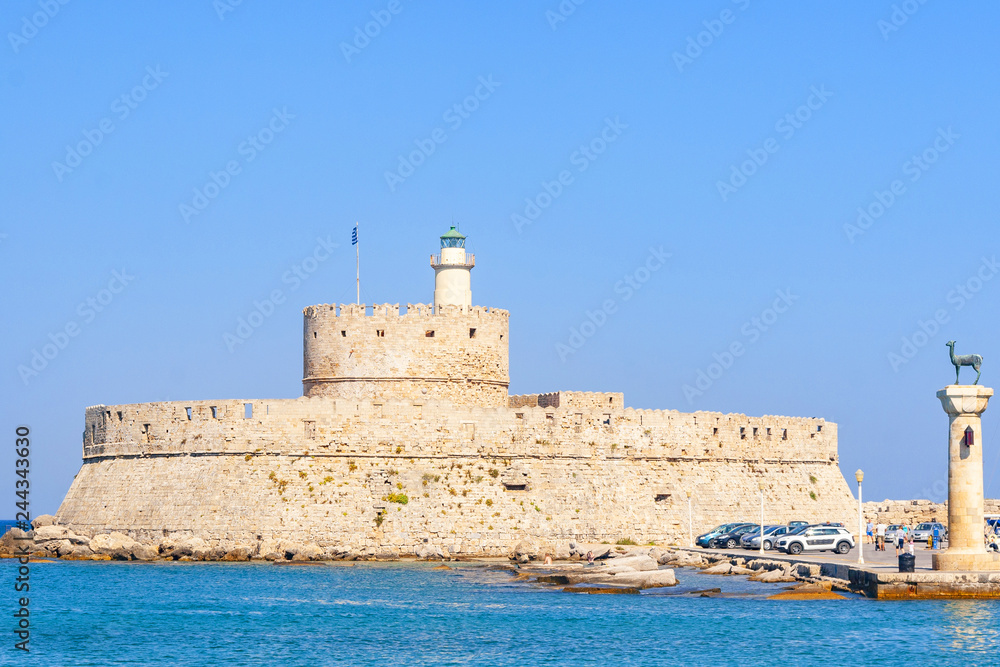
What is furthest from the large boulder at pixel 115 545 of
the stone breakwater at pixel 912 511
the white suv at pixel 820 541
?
the stone breakwater at pixel 912 511

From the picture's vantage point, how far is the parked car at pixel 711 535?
46125mm

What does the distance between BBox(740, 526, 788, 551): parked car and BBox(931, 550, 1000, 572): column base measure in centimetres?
1130

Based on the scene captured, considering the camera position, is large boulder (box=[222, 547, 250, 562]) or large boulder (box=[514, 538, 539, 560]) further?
large boulder (box=[514, 538, 539, 560])

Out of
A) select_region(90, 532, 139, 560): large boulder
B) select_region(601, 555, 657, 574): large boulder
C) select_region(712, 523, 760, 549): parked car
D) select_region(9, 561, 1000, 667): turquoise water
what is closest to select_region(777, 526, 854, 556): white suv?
select_region(712, 523, 760, 549): parked car

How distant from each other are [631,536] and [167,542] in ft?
44.1

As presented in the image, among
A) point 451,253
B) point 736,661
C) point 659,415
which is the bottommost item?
point 736,661

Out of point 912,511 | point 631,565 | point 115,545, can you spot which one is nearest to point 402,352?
point 115,545

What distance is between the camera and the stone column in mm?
31875

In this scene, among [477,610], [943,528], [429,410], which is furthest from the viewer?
[943,528]

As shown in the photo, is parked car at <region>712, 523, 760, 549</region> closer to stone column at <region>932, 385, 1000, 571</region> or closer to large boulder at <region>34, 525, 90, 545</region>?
stone column at <region>932, 385, 1000, 571</region>

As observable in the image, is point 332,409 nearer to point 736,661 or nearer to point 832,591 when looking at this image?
point 832,591

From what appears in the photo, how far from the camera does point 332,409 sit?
149 feet

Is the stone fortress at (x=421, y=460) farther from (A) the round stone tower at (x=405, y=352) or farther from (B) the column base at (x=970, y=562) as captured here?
(B) the column base at (x=970, y=562)

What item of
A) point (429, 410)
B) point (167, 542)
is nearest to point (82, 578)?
point (167, 542)
